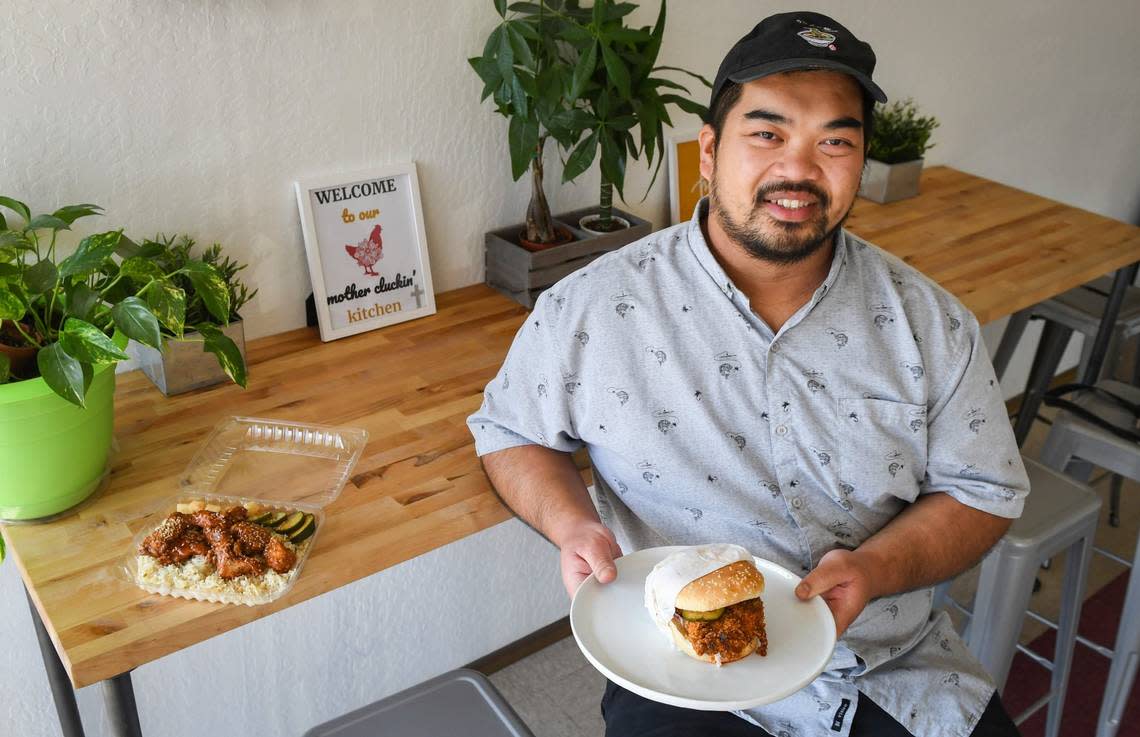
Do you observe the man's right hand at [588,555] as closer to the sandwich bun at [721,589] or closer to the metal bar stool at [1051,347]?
the sandwich bun at [721,589]

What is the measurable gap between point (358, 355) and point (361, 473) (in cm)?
36

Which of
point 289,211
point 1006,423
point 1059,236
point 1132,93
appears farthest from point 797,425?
point 1132,93

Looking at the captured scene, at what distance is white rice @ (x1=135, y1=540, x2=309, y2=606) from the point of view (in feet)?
3.77

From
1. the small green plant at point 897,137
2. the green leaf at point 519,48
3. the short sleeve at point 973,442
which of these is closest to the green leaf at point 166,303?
the green leaf at point 519,48

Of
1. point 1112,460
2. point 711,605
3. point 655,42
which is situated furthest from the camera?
point 1112,460

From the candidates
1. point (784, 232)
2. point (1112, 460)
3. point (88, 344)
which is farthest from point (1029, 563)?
point (88, 344)

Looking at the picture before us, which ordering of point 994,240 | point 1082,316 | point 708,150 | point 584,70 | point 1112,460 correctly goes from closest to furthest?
point 708,150, point 584,70, point 1112,460, point 994,240, point 1082,316

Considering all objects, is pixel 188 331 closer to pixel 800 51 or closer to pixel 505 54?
pixel 505 54

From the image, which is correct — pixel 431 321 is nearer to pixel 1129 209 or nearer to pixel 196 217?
pixel 196 217

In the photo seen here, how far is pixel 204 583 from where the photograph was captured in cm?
115

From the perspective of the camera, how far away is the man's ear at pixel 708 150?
54.8 inches

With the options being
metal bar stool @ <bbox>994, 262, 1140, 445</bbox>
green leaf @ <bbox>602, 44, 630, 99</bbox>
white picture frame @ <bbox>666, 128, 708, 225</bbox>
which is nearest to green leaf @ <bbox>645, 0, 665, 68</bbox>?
green leaf @ <bbox>602, 44, 630, 99</bbox>

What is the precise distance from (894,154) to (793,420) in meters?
1.38

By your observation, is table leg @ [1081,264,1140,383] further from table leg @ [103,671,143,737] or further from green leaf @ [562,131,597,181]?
table leg @ [103,671,143,737]
